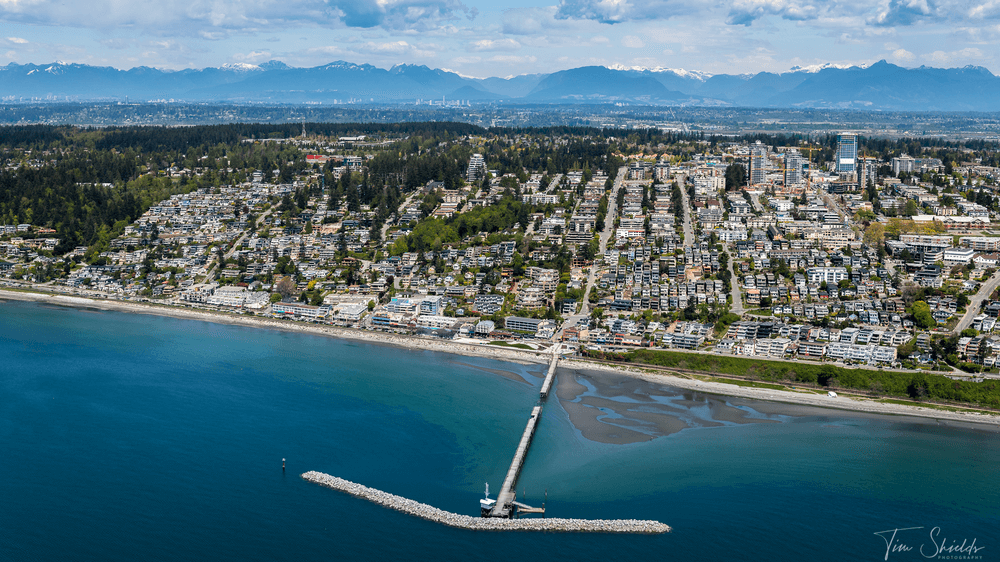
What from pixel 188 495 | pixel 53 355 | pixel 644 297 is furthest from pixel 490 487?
pixel 53 355

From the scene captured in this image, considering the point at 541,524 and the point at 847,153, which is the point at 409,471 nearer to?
the point at 541,524

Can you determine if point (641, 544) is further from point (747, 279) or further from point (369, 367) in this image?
A: point (747, 279)

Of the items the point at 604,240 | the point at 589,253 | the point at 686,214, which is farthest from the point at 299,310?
the point at 686,214

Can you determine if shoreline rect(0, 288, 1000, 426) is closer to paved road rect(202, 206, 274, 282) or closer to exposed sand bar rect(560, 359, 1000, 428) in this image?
exposed sand bar rect(560, 359, 1000, 428)

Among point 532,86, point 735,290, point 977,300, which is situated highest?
point 532,86

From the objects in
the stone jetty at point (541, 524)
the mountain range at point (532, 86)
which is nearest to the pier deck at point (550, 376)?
the stone jetty at point (541, 524)

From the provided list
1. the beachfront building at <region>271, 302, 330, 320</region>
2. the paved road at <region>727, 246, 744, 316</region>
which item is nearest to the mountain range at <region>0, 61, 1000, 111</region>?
the paved road at <region>727, 246, 744, 316</region>
